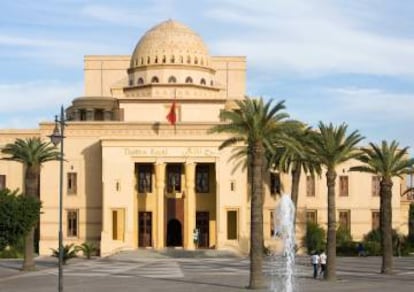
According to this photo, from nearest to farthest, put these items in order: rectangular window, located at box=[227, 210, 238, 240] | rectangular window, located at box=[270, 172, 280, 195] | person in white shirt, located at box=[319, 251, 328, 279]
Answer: person in white shirt, located at box=[319, 251, 328, 279] < rectangular window, located at box=[227, 210, 238, 240] < rectangular window, located at box=[270, 172, 280, 195]

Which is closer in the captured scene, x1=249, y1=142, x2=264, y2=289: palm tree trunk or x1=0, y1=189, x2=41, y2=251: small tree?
x1=249, y1=142, x2=264, y2=289: palm tree trunk

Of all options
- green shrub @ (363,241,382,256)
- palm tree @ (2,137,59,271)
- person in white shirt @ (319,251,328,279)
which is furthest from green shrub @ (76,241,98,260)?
person in white shirt @ (319,251,328,279)

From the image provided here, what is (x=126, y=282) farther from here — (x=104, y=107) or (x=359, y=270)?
(x=104, y=107)

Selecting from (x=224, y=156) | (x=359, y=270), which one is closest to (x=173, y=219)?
(x=224, y=156)

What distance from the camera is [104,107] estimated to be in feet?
256

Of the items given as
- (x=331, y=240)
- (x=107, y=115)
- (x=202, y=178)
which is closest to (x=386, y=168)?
(x=331, y=240)

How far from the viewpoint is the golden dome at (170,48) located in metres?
73.9

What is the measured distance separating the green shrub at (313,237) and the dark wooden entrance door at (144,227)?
39.2 feet

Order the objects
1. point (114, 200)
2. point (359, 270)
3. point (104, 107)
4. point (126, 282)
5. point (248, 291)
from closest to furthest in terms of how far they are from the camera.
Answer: point (248, 291) < point (126, 282) < point (359, 270) < point (114, 200) < point (104, 107)

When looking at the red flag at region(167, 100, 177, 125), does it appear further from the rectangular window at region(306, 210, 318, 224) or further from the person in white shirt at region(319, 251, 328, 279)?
the person in white shirt at region(319, 251, 328, 279)

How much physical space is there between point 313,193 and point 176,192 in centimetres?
1119

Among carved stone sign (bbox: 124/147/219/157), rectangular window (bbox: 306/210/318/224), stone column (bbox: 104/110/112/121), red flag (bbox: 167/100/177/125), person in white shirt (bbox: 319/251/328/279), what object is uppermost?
stone column (bbox: 104/110/112/121)

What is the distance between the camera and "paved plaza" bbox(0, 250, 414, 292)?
124 feet

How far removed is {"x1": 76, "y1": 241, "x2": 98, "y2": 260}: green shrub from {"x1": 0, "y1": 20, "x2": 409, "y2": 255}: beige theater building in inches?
38.2
